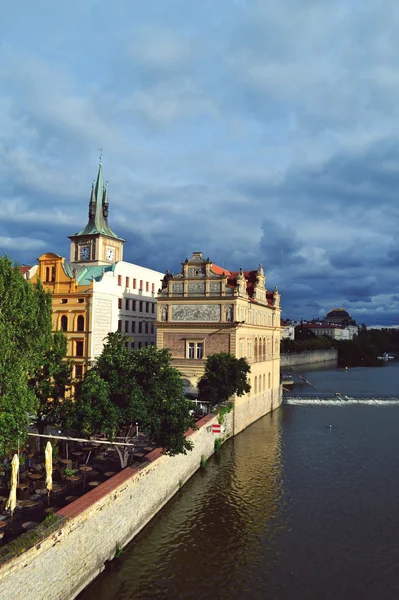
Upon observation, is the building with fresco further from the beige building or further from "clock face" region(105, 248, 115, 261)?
the beige building

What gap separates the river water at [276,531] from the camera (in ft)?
69.7

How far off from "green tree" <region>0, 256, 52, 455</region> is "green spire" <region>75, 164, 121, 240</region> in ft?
129

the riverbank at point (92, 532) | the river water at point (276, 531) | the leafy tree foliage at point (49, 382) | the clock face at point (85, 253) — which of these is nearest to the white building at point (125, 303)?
the clock face at point (85, 253)

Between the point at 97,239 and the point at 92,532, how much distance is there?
52.6 m

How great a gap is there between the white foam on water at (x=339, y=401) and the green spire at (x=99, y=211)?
115 ft

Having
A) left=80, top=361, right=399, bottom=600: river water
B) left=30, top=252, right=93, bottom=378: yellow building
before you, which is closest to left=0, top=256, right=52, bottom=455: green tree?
left=80, top=361, right=399, bottom=600: river water

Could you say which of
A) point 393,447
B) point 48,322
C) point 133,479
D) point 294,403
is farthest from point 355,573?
point 294,403

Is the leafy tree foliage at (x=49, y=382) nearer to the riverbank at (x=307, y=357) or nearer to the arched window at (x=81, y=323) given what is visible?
the arched window at (x=81, y=323)

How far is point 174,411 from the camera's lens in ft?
89.7

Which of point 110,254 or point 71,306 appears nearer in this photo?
point 71,306

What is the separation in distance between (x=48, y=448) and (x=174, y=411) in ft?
23.5

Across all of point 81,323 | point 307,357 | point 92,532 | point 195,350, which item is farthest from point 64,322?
point 307,357

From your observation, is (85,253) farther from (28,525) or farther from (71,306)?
(28,525)

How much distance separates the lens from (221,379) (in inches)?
1773
